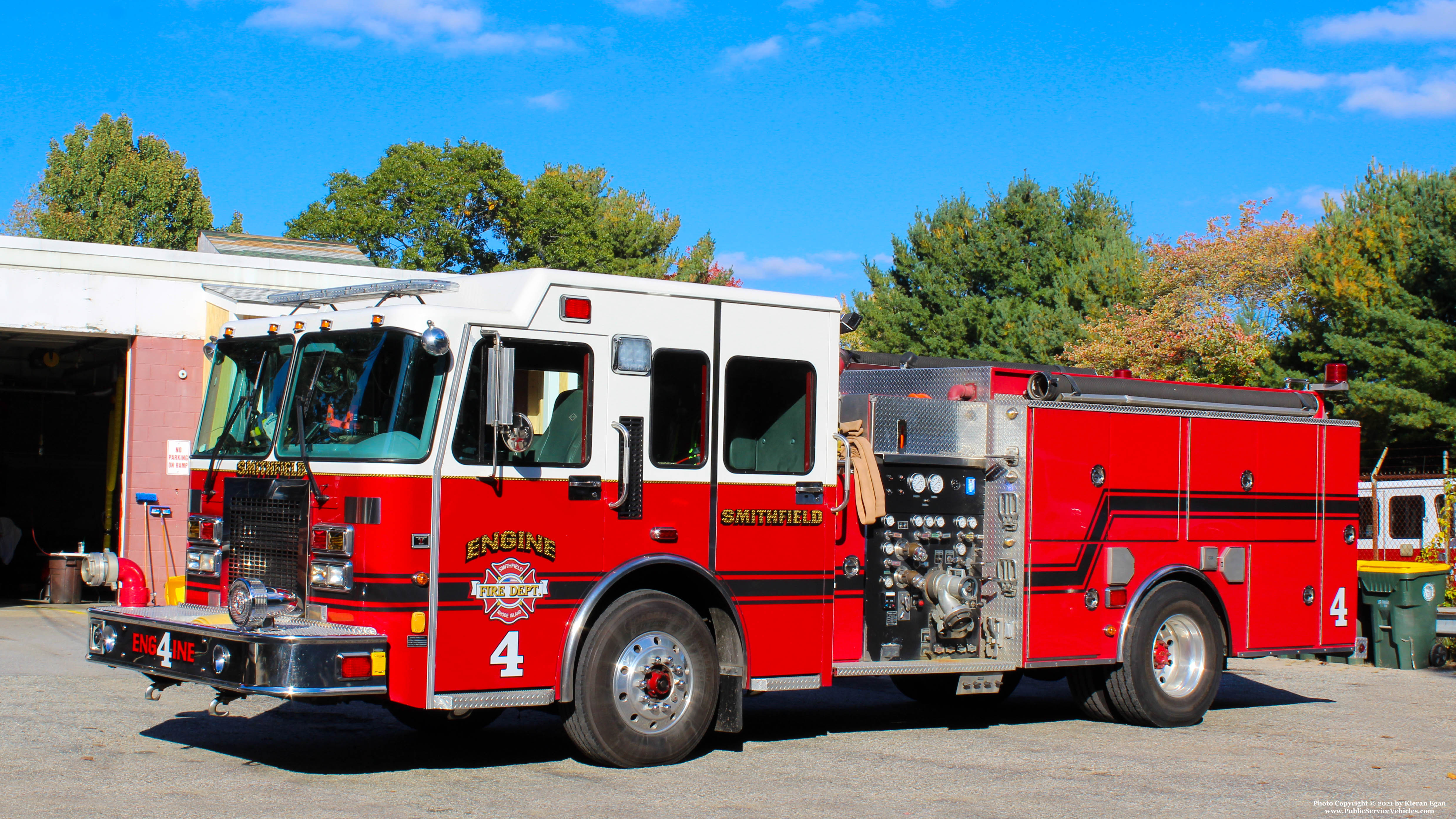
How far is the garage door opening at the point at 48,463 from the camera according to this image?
2252 cm

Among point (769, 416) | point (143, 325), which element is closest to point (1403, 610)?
point (769, 416)

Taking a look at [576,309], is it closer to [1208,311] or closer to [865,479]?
[865,479]

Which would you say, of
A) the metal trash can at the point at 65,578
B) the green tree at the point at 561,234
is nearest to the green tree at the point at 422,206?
the green tree at the point at 561,234

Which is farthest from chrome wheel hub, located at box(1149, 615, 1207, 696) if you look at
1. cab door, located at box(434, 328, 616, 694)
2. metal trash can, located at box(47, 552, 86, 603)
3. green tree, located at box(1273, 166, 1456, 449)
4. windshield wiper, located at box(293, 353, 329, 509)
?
green tree, located at box(1273, 166, 1456, 449)

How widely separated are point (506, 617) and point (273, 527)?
143 cm

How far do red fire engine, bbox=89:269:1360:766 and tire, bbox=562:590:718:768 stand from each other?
2 cm

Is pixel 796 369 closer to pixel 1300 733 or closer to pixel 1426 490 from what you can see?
pixel 1300 733

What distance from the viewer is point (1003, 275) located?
4678 cm

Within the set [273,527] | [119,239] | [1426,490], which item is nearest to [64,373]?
[273,527]

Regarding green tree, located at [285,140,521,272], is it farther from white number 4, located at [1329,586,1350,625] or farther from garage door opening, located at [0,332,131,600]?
white number 4, located at [1329,586,1350,625]

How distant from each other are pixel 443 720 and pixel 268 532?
6.71 feet

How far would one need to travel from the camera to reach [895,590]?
30.6ft

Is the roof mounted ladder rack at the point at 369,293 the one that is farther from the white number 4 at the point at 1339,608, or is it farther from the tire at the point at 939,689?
the white number 4 at the point at 1339,608

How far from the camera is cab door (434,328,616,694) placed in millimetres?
7316
